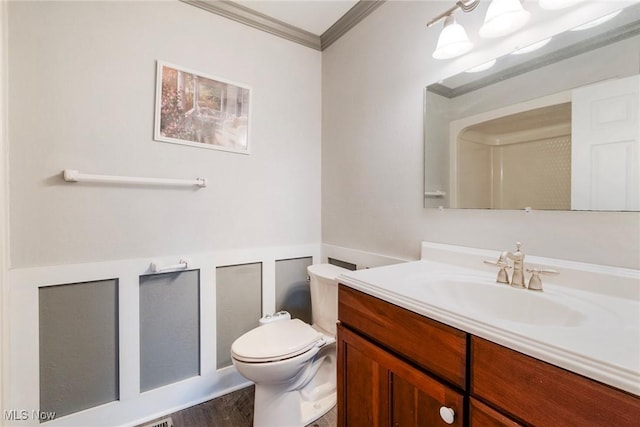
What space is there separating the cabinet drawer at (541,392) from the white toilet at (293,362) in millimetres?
870

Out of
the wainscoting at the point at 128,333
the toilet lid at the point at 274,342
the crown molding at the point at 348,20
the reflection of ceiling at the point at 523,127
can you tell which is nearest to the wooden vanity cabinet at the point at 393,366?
the toilet lid at the point at 274,342

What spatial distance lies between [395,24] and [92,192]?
1757 mm

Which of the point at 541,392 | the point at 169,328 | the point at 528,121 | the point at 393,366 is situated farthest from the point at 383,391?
the point at 169,328

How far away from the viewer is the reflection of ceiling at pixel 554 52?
0.79m

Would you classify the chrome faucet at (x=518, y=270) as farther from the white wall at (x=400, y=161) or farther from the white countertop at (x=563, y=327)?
the white wall at (x=400, y=161)

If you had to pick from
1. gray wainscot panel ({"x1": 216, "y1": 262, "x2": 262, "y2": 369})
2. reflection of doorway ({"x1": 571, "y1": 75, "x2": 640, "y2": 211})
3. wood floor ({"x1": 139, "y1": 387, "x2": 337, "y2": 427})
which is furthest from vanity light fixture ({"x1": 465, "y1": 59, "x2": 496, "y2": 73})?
wood floor ({"x1": 139, "y1": 387, "x2": 337, "y2": 427})

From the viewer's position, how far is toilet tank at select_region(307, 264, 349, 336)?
1561mm

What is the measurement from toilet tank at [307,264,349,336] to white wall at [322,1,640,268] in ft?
0.94

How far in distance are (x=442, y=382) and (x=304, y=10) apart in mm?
2025

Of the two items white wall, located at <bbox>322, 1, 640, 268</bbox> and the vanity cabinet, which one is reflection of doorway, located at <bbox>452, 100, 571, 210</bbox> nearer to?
white wall, located at <bbox>322, 1, 640, 268</bbox>

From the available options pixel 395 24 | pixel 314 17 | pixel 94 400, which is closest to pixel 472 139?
pixel 395 24

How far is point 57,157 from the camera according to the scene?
1242 millimetres

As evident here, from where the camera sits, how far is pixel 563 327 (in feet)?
2.15

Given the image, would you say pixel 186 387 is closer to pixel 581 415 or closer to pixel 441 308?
pixel 441 308
